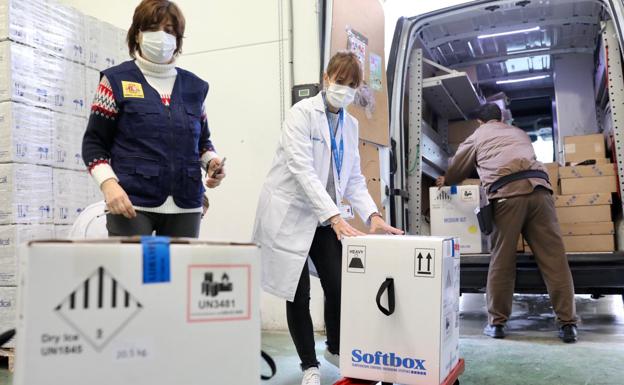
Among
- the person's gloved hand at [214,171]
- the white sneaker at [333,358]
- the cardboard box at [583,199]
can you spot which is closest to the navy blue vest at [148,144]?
the person's gloved hand at [214,171]

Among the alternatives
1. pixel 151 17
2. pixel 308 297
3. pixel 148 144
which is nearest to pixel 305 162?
pixel 308 297

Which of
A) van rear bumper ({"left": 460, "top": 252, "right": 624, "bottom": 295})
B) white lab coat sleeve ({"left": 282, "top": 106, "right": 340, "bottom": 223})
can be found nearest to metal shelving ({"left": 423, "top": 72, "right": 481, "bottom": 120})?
van rear bumper ({"left": 460, "top": 252, "right": 624, "bottom": 295})

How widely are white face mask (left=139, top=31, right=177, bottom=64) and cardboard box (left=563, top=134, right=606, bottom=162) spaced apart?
321cm

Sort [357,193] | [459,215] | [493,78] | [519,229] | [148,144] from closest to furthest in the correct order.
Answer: [148,144] < [357,193] < [519,229] < [459,215] < [493,78]

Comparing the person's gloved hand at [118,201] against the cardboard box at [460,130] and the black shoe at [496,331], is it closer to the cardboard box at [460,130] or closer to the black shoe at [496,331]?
the black shoe at [496,331]

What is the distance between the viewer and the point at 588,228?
3.57m

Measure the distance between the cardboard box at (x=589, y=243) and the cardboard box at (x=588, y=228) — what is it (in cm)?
3

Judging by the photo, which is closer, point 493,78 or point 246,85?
point 246,85

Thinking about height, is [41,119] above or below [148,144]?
above

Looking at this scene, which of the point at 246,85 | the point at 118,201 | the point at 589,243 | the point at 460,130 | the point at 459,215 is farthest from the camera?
the point at 460,130

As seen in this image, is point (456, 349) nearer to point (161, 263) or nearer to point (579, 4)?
point (161, 263)

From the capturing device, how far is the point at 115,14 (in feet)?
12.8

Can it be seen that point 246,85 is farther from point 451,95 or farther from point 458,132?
point 458,132

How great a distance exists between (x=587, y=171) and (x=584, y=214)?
0.29 metres
